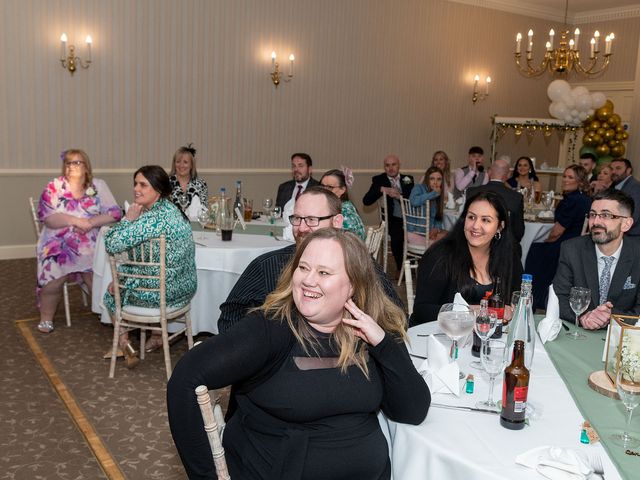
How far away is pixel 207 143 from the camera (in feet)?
28.6

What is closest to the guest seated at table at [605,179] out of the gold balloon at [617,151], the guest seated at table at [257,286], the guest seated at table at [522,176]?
the guest seated at table at [522,176]

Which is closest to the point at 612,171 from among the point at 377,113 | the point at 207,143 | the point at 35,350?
the point at 377,113

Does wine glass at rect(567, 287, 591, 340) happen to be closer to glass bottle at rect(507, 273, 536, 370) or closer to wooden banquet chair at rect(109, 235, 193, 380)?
glass bottle at rect(507, 273, 536, 370)

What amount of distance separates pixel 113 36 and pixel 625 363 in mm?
7308

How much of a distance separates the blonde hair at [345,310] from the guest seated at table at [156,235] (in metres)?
2.20

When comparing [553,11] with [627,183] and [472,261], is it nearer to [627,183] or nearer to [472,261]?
[627,183]

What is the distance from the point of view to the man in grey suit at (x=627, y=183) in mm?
7246

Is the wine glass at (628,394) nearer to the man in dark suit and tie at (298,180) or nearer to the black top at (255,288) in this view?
the black top at (255,288)

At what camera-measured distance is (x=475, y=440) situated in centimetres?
176

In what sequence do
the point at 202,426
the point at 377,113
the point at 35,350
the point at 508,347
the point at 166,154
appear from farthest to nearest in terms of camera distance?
the point at 377,113 → the point at 166,154 → the point at 35,350 → the point at 508,347 → the point at 202,426

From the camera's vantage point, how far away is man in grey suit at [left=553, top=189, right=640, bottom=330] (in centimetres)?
327

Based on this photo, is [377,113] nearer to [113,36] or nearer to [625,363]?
[113,36]

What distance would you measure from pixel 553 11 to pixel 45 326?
35.6 feet

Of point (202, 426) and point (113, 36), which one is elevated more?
point (113, 36)
